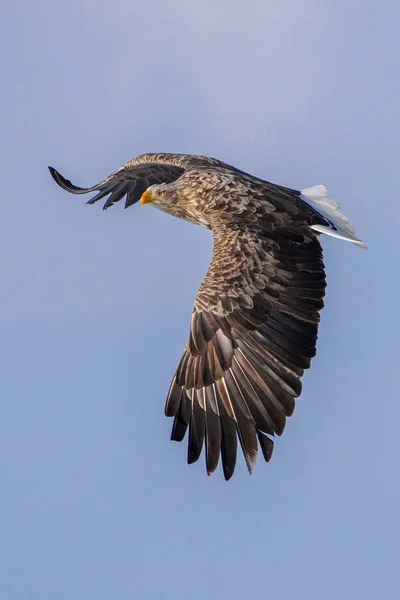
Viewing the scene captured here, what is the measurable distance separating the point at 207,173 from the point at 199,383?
3726 millimetres

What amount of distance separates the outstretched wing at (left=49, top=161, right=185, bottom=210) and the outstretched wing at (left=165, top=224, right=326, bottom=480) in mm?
4240

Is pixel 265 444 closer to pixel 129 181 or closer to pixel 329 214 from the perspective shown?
pixel 329 214

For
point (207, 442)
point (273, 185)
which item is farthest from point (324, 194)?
point (207, 442)

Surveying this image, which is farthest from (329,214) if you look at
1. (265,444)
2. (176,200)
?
(265,444)

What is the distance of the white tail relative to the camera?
14930 millimetres

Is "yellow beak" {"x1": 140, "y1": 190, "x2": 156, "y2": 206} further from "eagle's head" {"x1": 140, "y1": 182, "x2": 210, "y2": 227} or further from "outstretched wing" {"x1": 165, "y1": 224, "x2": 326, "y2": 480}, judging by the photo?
"outstretched wing" {"x1": 165, "y1": 224, "x2": 326, "y2": 480}

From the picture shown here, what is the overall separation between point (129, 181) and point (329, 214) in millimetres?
3521

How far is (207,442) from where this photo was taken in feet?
42.6

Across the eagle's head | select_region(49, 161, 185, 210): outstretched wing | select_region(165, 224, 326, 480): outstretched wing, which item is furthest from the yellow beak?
select_region(165, 224, 326, 480): outstretched wing

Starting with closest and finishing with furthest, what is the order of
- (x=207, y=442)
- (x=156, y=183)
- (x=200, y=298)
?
1. (x=207, y=442)
2. (x=200, y=298)
3. (x=156, y=183)

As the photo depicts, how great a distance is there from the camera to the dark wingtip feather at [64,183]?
1855 cm

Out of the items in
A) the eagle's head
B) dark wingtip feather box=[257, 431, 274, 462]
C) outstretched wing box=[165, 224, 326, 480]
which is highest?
the eagle's head

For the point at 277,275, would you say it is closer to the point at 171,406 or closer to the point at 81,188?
the point at 171,406

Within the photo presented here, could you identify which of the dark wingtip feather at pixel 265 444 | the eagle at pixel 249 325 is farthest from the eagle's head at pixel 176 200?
the dark wingtip feather at pixel 265 444
